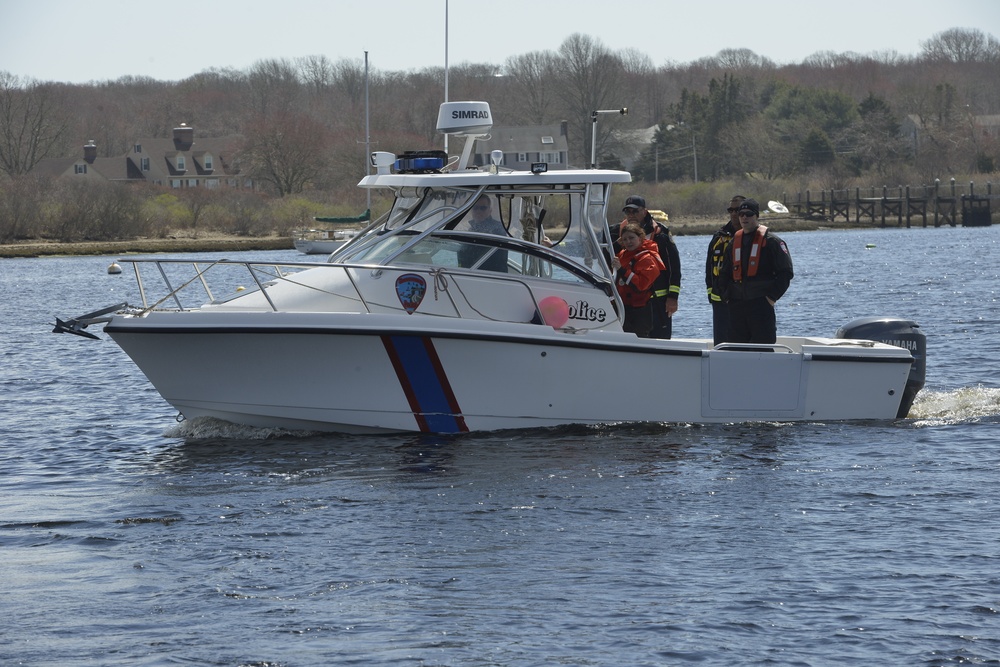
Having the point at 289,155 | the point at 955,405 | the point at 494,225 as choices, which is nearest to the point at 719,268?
the point at 494,225

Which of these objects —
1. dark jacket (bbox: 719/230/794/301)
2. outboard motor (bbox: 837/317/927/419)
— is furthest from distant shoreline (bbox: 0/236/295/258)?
outboard motor (bbox: 837/317/927/419)

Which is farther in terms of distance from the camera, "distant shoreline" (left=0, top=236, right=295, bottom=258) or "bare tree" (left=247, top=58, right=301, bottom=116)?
"bare tree" (left=247, top=58, right=301, bottom=116)

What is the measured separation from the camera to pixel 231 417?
10.5m

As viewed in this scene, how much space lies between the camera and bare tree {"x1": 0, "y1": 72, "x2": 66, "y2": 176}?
89.5 meters

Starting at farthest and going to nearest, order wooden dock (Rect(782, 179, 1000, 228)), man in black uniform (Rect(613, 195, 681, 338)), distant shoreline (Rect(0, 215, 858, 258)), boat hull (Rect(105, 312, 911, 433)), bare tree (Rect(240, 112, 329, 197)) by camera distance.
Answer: bare tree (Rect(240, 112, 329, 197)) < wooden dock (Rect(782, 179, 1000, 228)) < distant shoreline (Rect(0, 215, 858, 258)) < man in black uniform (Rect(613, 195, 681, 338)) < boat hull (Rect(105, 312, 911, 433))

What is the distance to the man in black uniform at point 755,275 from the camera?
10961mm

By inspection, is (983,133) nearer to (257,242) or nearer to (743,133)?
(743,133)

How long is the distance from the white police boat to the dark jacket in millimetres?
513

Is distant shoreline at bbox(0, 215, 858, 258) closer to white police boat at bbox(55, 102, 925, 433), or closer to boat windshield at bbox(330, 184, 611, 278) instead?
boat windshield at bbox(330, 184, 611, 278)

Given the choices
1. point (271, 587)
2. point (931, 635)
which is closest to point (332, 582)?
point (271, 587)

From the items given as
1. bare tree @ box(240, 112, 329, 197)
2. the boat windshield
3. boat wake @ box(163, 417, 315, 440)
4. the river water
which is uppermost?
bare tree @ box(240, 112, 329, 197)

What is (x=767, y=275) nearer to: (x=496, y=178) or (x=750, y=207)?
(x=750, y=207)

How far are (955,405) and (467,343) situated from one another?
532 centimetres

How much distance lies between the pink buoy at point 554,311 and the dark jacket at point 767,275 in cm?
162
